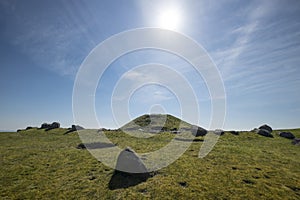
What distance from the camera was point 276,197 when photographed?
21250 millimetres

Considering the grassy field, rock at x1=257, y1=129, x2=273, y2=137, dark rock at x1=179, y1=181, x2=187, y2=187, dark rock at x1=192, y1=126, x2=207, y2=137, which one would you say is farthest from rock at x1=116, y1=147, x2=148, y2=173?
rock at x1=257, y1=129, x2=273, y2=137

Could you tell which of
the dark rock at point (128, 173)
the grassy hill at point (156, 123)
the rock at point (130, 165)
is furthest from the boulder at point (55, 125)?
the rock at point (130, 165)

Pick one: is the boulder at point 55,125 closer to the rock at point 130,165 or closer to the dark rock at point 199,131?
the dark rock at point 199,131

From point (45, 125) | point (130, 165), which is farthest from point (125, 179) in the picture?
point (45, 125)

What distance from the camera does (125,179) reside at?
25109 mm

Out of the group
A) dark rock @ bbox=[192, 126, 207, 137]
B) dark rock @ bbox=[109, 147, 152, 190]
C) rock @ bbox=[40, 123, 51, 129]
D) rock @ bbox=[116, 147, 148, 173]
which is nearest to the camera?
dark rock @ bbox=[109, 147, 152, 190]

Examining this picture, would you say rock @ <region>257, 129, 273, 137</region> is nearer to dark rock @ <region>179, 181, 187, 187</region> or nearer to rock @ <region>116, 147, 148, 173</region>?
dark rock @ <region>179, 181, 187, 187</region>

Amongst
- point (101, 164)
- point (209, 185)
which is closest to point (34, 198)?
point (101, 164)

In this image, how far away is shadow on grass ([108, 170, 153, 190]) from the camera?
23.4 metres

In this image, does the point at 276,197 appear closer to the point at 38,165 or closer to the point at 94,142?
the point at 38,165

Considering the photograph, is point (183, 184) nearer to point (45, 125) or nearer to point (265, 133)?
point (265, 133)

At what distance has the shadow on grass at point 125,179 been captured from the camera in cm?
2344

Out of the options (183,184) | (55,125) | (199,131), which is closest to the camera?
(183,184)

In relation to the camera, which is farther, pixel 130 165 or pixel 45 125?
pixel 45 125
